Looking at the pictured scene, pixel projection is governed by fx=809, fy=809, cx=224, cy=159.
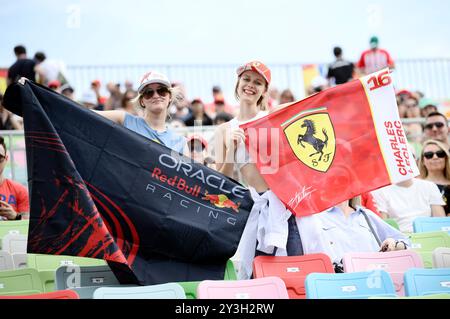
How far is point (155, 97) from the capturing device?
749 cm

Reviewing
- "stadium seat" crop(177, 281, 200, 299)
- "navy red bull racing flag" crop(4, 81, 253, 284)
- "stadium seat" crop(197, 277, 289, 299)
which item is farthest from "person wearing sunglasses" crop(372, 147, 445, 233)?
"stadium seat" crop(177, 281, 200, 299)

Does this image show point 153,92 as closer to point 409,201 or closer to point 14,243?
point 14,243

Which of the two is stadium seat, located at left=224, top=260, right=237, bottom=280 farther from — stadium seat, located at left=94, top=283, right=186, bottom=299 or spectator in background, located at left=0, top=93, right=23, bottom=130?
spectator in background, located at left=0, top=93, right=23, bottom=130

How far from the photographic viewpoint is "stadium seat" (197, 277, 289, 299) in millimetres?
5555

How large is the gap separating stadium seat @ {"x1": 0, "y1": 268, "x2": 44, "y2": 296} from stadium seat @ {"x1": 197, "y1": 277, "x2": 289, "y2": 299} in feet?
4.16

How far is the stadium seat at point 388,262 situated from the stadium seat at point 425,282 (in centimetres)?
40

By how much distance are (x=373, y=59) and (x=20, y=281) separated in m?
10.6

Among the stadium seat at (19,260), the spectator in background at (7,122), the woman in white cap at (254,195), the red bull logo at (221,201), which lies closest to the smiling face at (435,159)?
the woman in white cap at (254,195)

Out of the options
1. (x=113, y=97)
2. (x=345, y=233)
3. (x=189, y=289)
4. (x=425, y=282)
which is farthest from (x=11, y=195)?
(x=113, y=97)

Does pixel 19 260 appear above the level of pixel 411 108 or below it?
below

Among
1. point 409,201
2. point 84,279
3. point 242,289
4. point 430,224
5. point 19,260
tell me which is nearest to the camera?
point 242,289

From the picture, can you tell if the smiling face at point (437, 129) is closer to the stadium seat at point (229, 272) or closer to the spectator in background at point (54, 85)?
the stadium seat at point (229, 272)
